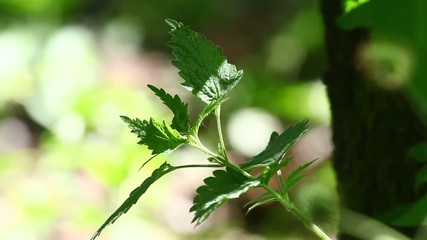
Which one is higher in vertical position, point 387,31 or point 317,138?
point 317,138

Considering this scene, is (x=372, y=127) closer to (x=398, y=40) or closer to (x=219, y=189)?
(x=398, y=40)

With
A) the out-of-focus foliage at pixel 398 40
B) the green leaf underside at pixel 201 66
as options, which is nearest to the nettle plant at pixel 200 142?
the green leaf underside at pixel 201 66

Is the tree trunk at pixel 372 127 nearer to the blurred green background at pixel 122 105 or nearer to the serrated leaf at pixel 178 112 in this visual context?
the serrated leaf at pixel 178 112

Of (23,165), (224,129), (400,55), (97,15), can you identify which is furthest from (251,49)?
(400,55)

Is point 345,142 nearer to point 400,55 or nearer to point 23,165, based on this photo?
point 400,55

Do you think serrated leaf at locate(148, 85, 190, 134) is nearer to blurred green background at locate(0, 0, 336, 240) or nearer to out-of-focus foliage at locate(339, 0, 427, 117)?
out-of-focus foliage at locate(339, 0, 427, 117)

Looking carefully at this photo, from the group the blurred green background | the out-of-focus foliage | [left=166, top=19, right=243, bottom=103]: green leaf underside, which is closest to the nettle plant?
[left=166, top=19, right=243, bottom=103]: green leaf underside
